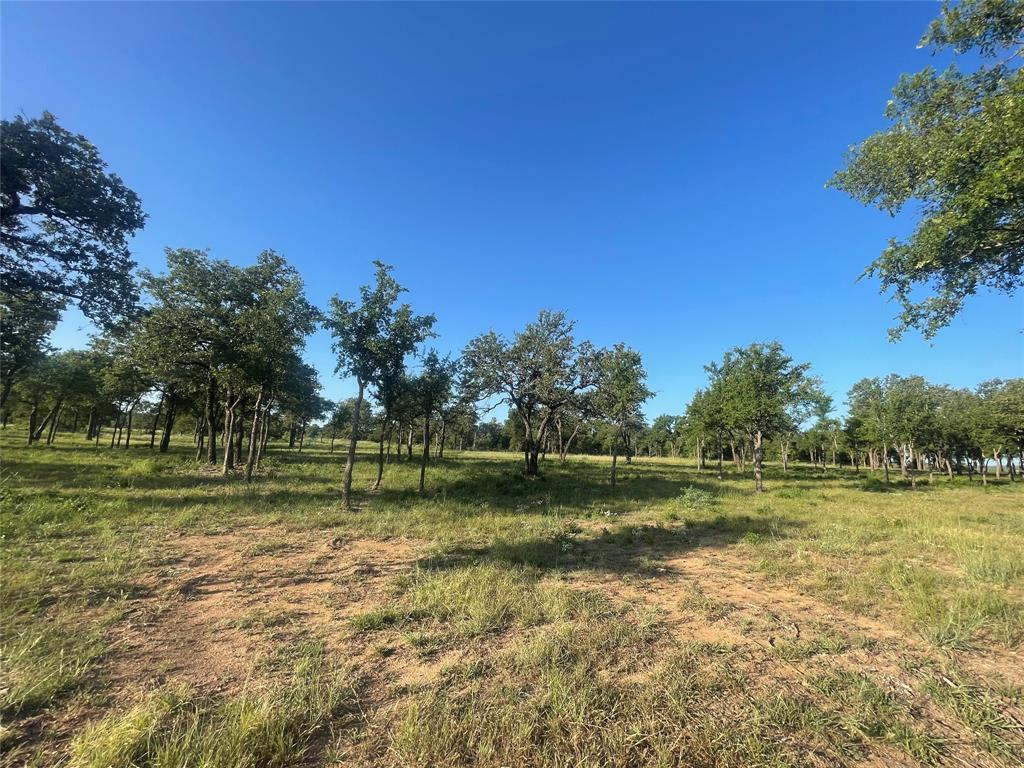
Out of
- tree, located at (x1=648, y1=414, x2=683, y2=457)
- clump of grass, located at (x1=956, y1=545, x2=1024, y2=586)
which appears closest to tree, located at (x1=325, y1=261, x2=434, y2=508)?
clump of grass, located at (x1=956, y1=545, x2=1024, y2=586)

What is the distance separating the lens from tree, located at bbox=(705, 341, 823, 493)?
2708 centimetres

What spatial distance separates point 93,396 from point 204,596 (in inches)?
1783

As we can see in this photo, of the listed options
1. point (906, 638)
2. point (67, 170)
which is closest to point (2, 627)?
point (906, 638)

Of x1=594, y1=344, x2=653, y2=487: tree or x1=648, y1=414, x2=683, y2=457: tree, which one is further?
x1=648, y1=414, x2=683, y2=457: tree

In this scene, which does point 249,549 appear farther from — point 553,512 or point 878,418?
point 878,418

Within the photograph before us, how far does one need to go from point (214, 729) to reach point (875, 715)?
6314 millimetres

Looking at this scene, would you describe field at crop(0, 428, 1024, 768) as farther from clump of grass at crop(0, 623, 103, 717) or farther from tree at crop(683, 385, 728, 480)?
tree at crop(683, 385, 728, 480)

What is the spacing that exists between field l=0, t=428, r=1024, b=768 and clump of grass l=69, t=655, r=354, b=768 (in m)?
0.02

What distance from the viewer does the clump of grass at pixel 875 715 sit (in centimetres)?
350

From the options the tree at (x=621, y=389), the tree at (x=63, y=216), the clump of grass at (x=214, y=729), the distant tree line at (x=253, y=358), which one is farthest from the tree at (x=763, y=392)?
the tree at (x=63, y=216)

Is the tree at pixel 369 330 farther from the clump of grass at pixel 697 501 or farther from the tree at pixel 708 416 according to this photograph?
the tree at pixel 708 416

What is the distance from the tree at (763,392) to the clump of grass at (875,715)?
25.1 m

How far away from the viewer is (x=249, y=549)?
9227mm

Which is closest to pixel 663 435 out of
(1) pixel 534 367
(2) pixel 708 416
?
(2) pixel 708 416
